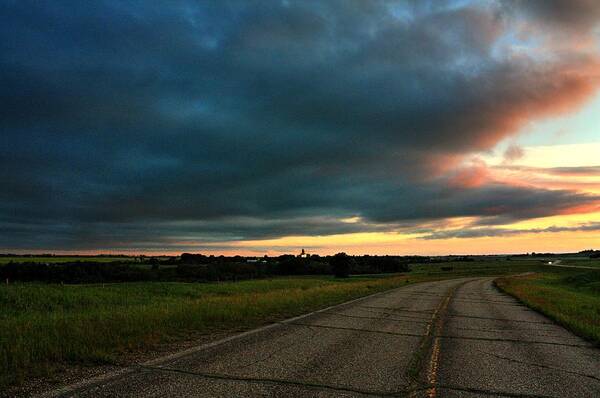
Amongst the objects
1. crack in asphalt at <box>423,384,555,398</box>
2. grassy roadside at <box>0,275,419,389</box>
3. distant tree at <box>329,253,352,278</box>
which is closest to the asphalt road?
crack in asphalt at <box>423,384,555,398</box>

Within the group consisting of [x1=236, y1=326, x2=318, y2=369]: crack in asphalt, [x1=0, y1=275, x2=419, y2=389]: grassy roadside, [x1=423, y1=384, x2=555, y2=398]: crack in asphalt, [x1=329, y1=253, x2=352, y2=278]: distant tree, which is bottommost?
[x1=329, y1=253, x2=352, y2=278]: distant tree

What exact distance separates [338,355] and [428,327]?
20.2ft

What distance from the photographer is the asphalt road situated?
666 cm

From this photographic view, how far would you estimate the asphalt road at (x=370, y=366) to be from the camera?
6660mm

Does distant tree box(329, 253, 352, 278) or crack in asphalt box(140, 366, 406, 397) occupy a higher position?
crack in asphalt box(140, 366, 406, 397)

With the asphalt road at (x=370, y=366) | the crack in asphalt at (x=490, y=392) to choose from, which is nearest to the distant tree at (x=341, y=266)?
the asphalt road at (x=370, y=366)

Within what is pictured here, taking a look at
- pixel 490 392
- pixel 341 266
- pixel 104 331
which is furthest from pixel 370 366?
pixel 341 266

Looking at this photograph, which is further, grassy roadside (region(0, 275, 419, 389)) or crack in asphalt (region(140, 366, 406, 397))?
grassy roadside (region(0, 275, 419, 389))

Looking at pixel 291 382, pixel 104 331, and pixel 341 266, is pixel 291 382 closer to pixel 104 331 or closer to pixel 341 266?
pixel 104 331

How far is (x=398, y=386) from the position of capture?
703cm

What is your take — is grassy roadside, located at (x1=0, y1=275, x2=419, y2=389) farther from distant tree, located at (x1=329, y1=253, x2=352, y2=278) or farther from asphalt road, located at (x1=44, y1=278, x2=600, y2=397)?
distant tree, located at (x1=329, y1=253, x2=352, y2=278)

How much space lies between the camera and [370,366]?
8383mm

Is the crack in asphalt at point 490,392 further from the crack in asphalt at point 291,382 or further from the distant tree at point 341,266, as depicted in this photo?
the distant tree at point 341,266

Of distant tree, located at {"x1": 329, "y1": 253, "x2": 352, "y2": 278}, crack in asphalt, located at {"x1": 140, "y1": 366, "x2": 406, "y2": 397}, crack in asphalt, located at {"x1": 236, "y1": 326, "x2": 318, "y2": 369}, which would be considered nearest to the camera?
crack in asphalt, located at {"x1": 140, "y1": 366, "x2": 406, "y2": 397}
